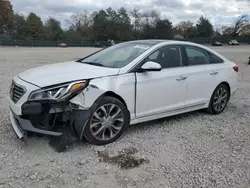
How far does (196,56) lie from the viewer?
4930mm

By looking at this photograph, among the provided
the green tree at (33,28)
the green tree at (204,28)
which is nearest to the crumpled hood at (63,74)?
the green tree at (33,28)

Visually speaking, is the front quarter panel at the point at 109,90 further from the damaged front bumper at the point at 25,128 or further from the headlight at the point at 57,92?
the damaged front bumper at the point at 25,128

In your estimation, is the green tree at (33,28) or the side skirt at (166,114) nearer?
the side skirt at (166,114)

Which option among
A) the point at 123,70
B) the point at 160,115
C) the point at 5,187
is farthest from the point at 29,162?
the point at 160,115

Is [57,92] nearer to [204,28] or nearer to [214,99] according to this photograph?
[214,99]

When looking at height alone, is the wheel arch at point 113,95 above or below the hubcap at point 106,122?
above

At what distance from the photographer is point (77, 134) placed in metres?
3.53

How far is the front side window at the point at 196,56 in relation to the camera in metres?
4.79

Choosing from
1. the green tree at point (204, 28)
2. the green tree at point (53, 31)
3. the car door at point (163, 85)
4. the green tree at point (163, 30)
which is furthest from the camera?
the green tree at point (204, 28)

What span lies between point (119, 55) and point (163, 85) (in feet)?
2.98

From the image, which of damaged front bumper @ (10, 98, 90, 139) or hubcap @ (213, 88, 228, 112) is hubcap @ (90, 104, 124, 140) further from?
hubcap @ (213, 88, 228, 112)

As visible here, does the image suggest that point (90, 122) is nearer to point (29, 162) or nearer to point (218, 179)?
point (29, 162)

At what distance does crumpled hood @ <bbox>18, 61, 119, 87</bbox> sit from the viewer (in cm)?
347

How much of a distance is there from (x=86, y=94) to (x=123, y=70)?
0.71 metres
